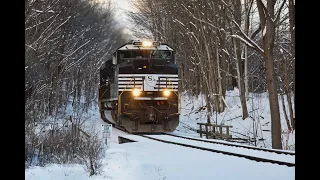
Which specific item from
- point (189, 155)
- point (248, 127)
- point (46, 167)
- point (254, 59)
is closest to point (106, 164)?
point (46, 167)

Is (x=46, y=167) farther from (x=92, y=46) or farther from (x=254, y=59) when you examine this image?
(x=254, y=59)

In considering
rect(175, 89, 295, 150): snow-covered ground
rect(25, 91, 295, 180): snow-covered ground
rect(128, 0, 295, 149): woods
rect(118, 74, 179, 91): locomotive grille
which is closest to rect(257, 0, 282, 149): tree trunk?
rect(128, 0, 295, 149): woods

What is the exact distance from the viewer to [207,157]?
941cm

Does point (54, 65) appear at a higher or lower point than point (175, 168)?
higher

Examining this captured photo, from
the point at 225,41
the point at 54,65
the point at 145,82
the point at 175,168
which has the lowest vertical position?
the point at 175,168

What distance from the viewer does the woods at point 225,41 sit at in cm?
1237

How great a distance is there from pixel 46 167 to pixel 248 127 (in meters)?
13.5

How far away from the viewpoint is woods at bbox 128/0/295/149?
40.6 ft

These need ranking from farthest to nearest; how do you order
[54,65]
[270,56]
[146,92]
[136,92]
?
[54,65]
[146,92]
[136,92]
[270,56]

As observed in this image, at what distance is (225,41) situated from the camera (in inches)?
977

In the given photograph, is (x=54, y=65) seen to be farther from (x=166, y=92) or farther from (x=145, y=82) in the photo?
(x=166, y=92)

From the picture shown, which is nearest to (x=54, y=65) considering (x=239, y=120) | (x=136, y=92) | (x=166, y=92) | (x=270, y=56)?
(x=136, y=92)

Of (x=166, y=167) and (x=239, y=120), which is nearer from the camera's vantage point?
(x=166, y=167)
